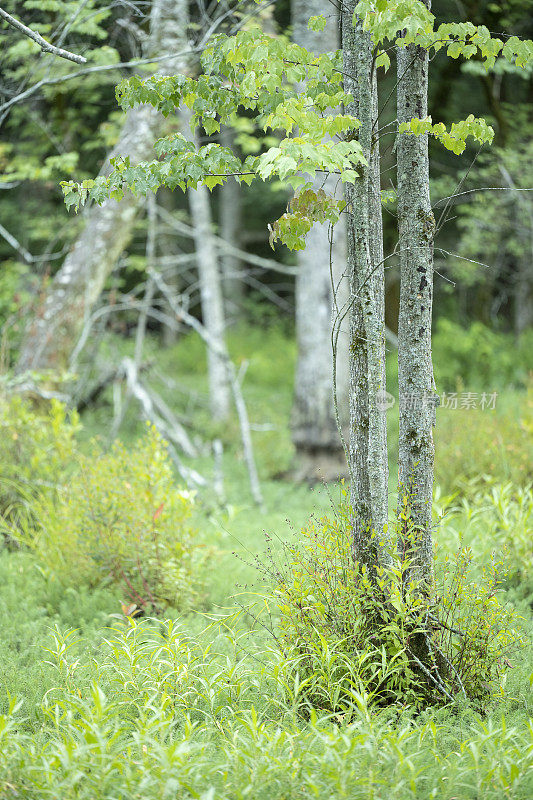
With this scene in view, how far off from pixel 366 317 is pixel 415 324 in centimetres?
24

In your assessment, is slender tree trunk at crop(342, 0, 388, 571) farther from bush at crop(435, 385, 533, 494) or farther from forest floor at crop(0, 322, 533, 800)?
bush at crop(435, 385, 533, 494)

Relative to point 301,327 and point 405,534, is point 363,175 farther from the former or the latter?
point 301,327

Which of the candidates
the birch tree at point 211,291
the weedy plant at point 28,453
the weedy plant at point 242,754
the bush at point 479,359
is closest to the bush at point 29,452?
the weedy plant at point 28,453

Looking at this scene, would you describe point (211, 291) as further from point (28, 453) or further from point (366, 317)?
point (366, 317)

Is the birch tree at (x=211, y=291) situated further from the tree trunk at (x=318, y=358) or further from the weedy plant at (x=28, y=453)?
the weedy plant at (x=28, y=453)

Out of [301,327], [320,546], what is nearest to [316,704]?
[320,546]

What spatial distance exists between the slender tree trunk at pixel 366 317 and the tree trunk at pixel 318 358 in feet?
14.4

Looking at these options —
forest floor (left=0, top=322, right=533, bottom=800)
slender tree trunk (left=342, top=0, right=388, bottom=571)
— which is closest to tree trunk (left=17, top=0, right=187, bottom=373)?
forest floor (left=0, top=322, right=533, bottom=800)

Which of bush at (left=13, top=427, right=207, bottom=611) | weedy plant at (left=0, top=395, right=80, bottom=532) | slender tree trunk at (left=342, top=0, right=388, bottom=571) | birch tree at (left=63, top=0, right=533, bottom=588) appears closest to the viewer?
birch tree at (left=63, top=0, right=533, bottom=588)

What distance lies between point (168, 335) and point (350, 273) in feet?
48.9

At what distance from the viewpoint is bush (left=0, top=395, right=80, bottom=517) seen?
18.9 feet

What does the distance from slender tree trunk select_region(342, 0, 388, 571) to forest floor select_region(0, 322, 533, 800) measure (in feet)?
2.23

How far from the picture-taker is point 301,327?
26.5 ft

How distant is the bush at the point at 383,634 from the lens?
10.5ft
